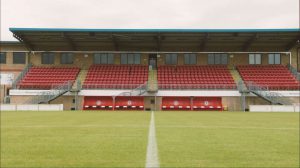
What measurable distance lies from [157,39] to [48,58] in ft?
47.3

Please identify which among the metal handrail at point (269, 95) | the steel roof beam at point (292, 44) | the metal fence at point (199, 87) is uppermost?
the steel roof beam at point (292, 44)

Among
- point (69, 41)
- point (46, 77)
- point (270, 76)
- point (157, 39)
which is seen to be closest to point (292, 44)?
point (270, 76)

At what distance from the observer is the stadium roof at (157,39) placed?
45.9 m

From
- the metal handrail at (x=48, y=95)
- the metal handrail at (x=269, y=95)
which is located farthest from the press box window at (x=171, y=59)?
the metal handrail at (x=48, y=95)

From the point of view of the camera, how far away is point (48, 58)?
52219mm

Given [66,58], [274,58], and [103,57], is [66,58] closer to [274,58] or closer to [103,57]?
[103,57]

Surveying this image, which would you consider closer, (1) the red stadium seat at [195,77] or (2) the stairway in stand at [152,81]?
(2) the stairway in stand at [152,81]

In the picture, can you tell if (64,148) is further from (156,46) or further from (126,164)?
(156,46)

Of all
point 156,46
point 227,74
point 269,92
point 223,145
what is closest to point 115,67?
point 156,46

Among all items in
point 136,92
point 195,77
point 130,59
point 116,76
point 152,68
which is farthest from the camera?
point 130,59

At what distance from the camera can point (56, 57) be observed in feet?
171

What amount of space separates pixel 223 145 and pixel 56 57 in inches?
1810

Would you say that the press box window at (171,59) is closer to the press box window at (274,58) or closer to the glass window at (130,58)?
the glass window at (130,58)

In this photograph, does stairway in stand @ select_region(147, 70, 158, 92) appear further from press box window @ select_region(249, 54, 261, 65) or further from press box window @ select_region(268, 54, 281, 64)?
press box window @ select_region(268, 54, 281, 64)
